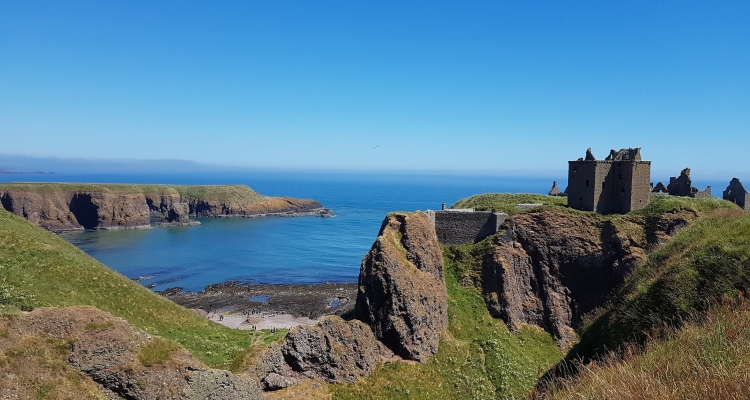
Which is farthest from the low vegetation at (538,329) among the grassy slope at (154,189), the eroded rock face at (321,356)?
the grassy slope at (154,189)

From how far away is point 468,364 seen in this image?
25.7 metres

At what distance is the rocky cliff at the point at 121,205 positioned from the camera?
12706 centimetres

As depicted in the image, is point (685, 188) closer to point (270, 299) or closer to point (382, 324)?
point (382, 324)

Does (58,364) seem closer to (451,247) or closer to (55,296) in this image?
(55,296)

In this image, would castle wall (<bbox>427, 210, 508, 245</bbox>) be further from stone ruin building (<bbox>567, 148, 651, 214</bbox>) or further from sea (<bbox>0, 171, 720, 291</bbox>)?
sea (<bbox>0, 171, 720, 291</bbox>)

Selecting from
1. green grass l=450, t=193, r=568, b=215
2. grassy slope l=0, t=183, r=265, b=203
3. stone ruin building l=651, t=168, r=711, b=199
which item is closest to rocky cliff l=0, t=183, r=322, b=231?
grassy slope l=0, t=183, r=265, b=203

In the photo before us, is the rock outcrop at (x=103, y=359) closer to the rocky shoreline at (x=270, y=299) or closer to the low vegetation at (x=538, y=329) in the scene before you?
the low vegetation at (x=538, y=329)

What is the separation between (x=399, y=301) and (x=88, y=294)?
19459 mm

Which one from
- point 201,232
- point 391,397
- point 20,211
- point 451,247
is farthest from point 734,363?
point 20,211

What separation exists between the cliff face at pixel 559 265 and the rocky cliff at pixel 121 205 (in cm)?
12972

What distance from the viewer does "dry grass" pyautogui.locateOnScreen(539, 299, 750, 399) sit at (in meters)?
5.51

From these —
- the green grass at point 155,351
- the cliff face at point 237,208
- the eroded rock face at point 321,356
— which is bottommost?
the cliff face at point 237,208

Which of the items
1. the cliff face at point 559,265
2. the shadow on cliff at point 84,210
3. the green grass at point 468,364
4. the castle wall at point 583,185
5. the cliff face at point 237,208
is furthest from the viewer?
the cliff face at point 237,208

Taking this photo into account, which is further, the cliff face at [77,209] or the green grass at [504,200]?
the cliff face at [77,209]
